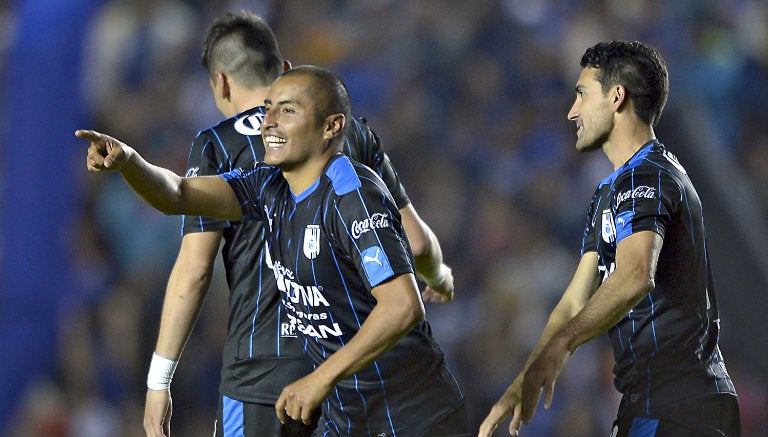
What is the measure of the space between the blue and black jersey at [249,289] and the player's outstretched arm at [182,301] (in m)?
0.06

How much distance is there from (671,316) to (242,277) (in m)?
1.67

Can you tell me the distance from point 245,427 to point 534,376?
155 centimetres

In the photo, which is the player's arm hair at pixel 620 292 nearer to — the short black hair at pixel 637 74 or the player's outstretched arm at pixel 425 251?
the short black hair at pixel 637 74

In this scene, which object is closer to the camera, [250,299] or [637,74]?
[637,74]

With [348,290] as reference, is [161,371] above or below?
below

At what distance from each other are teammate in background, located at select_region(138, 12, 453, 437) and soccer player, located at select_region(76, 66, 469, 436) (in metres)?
0.43

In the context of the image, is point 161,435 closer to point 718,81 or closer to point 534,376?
point 534,376

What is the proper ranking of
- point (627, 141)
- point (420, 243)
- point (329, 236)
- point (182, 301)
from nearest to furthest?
point (329, 236)
point (627, 141)
point (182, 301)
point (420, 243)

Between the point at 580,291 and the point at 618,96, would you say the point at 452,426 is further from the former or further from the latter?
the point at 618,96

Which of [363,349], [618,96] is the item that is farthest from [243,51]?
[363,349]

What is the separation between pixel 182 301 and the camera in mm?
4301

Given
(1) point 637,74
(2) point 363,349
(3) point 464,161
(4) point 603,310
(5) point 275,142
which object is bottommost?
(2) point 363,349

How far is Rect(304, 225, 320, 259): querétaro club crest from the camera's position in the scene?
3408mm

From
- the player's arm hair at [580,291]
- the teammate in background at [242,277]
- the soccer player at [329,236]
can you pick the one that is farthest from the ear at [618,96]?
the teammate in background at [242,277]
